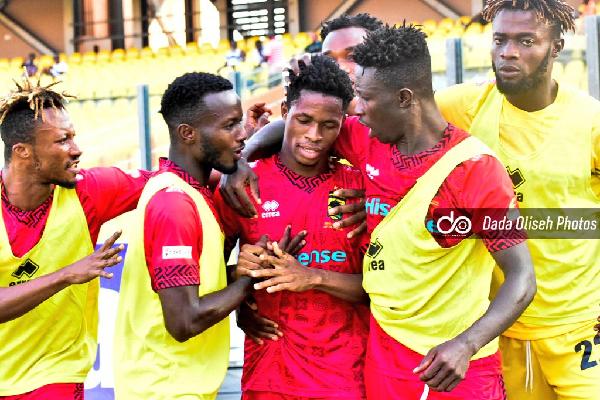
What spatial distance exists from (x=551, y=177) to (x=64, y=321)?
211cm

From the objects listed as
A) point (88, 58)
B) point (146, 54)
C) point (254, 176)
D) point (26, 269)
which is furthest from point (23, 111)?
point (88, 58)

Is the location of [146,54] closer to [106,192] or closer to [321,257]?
[106,192]

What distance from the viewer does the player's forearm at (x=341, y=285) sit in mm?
3357

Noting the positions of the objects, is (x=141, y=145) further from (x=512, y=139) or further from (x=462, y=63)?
(x=512, y=139)

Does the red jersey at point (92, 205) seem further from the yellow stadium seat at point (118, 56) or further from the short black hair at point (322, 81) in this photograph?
the yellow stadium seat at point (118, 56)

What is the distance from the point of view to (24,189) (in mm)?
3682

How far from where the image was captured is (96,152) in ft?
41.5

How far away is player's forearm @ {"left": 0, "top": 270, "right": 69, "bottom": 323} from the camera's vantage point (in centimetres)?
337

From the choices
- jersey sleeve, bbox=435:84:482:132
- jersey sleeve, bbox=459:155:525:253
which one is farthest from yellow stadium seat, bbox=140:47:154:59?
jersey sleeve, bbox=459:155:525:253

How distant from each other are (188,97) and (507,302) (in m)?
1.53

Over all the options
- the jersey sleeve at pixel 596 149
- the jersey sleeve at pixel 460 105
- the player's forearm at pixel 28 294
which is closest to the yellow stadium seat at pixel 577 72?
the jersey sleeve at pixel 460 105

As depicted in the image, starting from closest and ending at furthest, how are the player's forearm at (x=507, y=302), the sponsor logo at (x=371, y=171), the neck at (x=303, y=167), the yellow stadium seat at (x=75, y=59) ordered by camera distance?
1. the player's forearm at (x=507, y=302)
2. the sponsor logo at (x=371, y=171)
3. the neck at (x=303, y=167)
4. the yellow stadium seat at (x=75, y=59)

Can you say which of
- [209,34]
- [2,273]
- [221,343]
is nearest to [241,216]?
[221,343]

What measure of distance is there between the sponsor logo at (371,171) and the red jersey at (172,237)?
26.8 inches
